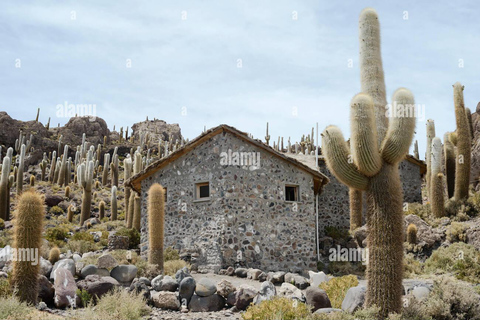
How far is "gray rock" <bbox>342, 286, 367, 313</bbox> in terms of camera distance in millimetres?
10875

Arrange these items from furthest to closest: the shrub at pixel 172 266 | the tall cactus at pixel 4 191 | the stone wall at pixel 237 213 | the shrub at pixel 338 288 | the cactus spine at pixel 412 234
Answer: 1. the tall cactus at pixel 4 191
2. the cactus spine at pixel 412 234
3. the stone wall at pixel 237 213
4. the shrub at pixel 172 266
5. the shrub at pixel 338 288

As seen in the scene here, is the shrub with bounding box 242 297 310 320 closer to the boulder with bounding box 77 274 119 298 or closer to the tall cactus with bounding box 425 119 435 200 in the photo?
the boulder with bounding box 77 274 119 298

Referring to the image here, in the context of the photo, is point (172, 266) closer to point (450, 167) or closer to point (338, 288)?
point (338, 288)

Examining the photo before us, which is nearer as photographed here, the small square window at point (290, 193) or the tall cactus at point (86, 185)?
the small square window at point (290, 193)

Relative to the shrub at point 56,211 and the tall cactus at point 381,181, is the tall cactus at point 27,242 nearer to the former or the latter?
the tall cactus at point 381,181

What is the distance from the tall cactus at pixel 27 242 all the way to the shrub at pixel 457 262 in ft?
43.1

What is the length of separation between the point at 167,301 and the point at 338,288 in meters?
4.41

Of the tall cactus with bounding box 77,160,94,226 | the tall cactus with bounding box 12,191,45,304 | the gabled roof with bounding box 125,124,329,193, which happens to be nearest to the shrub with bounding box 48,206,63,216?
the tall cactus with bounding box 77,160,94,226

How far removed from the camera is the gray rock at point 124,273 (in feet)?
45.8

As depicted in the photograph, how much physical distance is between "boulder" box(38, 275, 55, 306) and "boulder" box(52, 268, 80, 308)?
0.45 ft

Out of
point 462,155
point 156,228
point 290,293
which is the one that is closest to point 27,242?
point 156,228

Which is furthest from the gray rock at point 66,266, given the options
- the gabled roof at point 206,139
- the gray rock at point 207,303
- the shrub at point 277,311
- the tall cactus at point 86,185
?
the tall cactus at point 86,185

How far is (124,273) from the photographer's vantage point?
14023mm

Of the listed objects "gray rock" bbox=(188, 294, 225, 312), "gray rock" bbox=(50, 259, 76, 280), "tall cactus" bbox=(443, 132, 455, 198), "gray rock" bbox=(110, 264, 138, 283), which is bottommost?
"gray rock" bbox=(188, 294, 225, 312)
